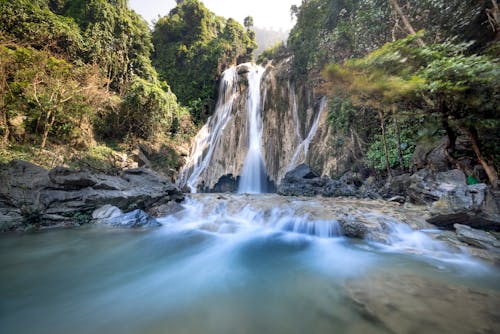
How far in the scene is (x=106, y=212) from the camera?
20.6 feet

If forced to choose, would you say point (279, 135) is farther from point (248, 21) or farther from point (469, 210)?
point (248, 21)

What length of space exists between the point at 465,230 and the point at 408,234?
2.79 ft

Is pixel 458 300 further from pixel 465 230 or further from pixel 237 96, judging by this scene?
pixel 237 96

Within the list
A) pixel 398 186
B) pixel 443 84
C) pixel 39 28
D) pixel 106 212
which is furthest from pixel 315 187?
pixel 39 28

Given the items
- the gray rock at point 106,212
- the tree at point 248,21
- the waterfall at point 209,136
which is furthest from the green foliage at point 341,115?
the tree at point 248,21

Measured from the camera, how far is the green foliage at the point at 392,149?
7988 mm

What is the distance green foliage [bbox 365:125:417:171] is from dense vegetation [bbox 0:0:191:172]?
523 inches

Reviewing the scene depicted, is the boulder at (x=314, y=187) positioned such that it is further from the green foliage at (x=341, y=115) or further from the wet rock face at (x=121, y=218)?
the wet rock face at (x=121, y=218)

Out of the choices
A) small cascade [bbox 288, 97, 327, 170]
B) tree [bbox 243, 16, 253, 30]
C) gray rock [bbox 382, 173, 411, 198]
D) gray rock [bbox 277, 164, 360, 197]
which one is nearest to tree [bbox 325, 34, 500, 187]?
gray rock [bbox 382, 173, 411, 198]

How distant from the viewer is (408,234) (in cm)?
413

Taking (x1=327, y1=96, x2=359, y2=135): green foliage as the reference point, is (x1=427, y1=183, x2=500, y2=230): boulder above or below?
below

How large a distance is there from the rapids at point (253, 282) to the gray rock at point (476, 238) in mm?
385

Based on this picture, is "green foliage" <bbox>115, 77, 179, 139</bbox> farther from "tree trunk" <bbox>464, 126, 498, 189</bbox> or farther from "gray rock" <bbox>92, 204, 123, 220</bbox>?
"tree trunk" <bbox>464, 126, 498, 189</bbox>

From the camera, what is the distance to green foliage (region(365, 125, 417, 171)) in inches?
314
